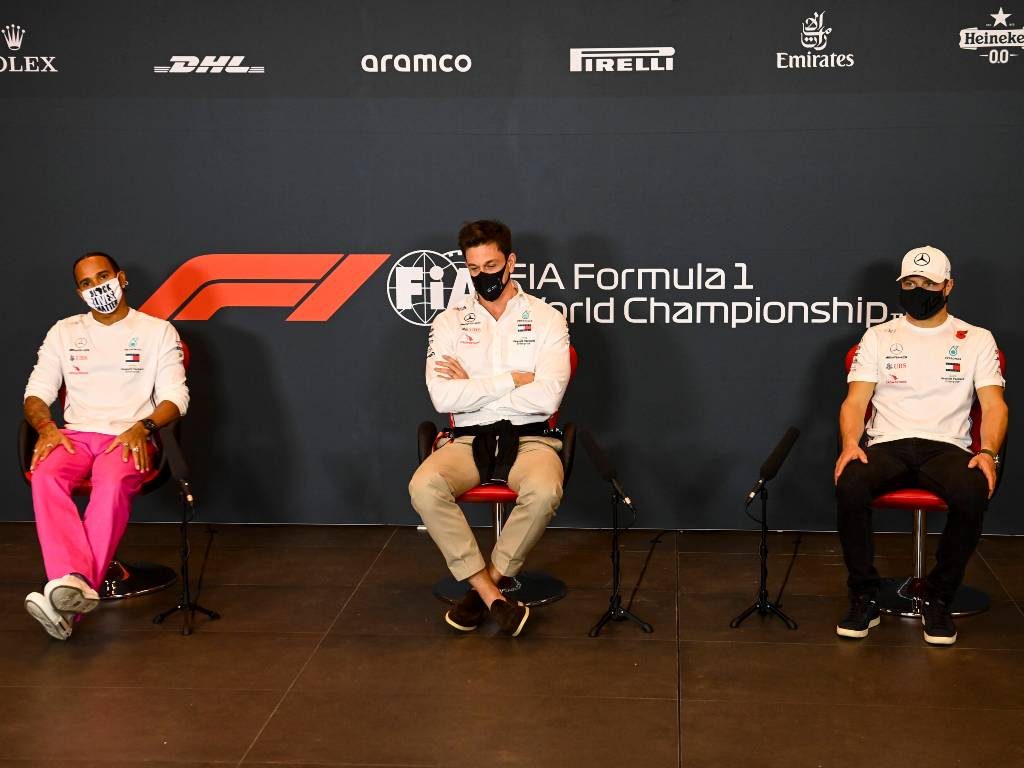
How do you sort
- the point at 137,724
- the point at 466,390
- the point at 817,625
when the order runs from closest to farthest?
the point at 137,724
the point at 817,625
the point at 466,390

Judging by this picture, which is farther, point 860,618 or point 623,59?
point 623,59

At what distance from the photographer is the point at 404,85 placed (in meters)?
5.27

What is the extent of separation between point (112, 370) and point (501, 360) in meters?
1.54

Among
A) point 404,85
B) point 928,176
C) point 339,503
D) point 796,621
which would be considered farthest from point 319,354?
point 928,176

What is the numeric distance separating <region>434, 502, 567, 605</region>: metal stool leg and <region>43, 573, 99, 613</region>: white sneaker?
49.0 inches

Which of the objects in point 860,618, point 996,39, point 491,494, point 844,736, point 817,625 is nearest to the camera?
point 844,736

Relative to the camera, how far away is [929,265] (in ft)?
14.2

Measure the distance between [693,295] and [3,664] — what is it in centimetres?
308

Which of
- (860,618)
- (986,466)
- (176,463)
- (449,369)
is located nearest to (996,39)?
(986,466)

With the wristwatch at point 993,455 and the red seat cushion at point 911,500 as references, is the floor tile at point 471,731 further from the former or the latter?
the wristwatch at point 993,455

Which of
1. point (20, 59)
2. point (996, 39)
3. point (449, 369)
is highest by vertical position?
point (20, 59)

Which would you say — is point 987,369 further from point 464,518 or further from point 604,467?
point 464,518

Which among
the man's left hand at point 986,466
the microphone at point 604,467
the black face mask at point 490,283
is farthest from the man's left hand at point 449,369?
the man's left hand at point 986,466

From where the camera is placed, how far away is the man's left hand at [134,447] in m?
4.45
